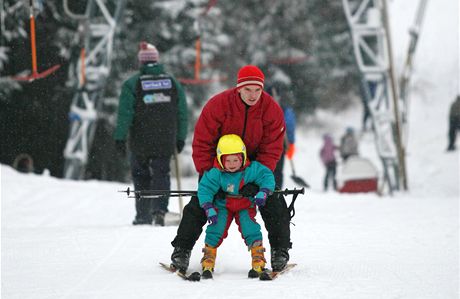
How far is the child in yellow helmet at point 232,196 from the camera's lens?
5180mm

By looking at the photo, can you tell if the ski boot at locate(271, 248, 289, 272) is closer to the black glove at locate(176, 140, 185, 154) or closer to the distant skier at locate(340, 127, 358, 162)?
the black glove at locate(176, 140, 185, 154)

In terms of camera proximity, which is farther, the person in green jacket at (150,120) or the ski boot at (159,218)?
the person in green jacket at (150,120)

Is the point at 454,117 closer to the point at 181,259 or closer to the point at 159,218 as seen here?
the point at 159,218

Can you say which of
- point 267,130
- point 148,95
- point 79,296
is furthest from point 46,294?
point 148,95

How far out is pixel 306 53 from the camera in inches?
1156

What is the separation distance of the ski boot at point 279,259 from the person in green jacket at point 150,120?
112 inches

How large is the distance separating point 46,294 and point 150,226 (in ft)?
10.3

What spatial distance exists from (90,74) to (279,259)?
11449 mm

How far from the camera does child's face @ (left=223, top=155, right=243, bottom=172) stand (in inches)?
204

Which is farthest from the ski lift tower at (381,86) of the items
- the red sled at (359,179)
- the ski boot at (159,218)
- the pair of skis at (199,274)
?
the pair of skis at (199,274)

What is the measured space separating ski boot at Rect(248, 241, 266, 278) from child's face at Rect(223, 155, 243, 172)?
1.85 feet

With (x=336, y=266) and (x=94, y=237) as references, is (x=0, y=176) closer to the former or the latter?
(x=94, y=237)

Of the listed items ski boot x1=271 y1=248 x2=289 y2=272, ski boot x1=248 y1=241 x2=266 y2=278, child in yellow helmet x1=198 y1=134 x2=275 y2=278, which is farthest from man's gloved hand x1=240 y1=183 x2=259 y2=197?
ski boot x1=271 y1=248 x2=289 y2=272

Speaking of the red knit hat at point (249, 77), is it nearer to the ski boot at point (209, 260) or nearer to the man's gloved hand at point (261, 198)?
the man's gloved hand at point (261, 198)
